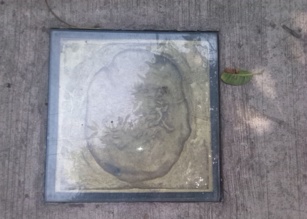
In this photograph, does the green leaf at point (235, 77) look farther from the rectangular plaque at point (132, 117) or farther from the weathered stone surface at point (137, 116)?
the weathered stone surface at point (137, 116)

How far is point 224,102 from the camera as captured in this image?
71.3 inches

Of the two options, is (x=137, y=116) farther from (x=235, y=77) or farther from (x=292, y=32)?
(x=292, y=32)

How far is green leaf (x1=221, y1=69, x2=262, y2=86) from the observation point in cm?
181

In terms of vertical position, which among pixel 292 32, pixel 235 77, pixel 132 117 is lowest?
pixel 132 117

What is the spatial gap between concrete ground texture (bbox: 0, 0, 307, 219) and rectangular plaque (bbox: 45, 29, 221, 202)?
0.04m

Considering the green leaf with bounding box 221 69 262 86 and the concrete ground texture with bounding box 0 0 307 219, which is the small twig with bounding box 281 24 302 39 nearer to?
the concrete ground texture with bounding box 0 0 307 219

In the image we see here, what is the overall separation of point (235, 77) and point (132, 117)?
435 mm

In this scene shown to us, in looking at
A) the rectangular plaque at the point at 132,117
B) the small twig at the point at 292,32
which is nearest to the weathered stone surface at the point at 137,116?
the rectangular plaque at the point at 132,117

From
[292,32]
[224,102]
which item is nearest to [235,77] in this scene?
[224,102]

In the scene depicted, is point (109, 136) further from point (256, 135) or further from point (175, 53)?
point (256, 135)

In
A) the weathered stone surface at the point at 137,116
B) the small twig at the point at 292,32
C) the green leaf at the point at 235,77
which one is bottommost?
Answer: the weathered stone surface at the point at 137,116

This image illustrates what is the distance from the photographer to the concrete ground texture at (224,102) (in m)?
1.72

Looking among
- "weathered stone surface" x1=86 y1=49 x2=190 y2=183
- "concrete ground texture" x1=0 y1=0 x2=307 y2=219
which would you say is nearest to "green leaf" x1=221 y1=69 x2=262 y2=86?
"concrete ground texture" x1=0 y1=0 x2=307 y2=219

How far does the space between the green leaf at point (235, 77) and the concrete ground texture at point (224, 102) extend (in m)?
0.02
